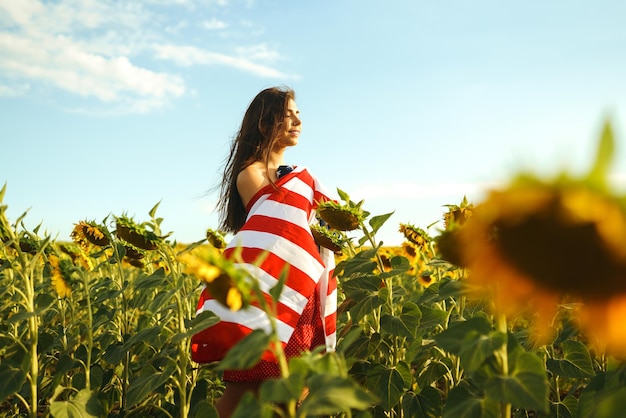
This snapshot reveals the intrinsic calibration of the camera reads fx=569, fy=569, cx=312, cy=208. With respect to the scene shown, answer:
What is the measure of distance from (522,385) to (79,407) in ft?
4.35

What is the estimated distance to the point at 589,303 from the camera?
695 mm

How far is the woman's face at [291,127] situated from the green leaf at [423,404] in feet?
5.41

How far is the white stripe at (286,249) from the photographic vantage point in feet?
8.14

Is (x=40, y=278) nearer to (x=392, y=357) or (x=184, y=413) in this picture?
(x=184, y=413)

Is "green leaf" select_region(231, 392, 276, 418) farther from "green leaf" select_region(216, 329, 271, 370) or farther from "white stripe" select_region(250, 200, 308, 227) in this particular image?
"white stripe" select_region(250, 200, 308, 227)

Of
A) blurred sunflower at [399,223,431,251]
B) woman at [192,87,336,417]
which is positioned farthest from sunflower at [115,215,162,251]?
blurred sunflower at [399,223,431,251]

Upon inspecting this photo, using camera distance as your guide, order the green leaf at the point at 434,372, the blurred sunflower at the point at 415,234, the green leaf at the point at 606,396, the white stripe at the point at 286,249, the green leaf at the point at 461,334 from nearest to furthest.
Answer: the green leaf at the point at 606,396 → the green leaf at the point at 461,334 → the green leaf at the point at 434,372 → the white stripe at the point at 286,249 → the blurred sunflower at the point at 415,234

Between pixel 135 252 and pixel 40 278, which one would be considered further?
pixel 40 278

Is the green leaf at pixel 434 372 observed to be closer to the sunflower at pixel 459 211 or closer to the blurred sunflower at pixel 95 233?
the sunflower at pixel 459 211

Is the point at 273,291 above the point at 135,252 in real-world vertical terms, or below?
below

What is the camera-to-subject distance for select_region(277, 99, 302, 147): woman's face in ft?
10.4

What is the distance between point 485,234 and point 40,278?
341cm

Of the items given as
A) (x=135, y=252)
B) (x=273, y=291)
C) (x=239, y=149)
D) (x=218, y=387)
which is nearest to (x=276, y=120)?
(x=239, y=149)

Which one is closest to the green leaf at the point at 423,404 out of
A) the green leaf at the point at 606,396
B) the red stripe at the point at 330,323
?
the green leaf at the point at 606,396
